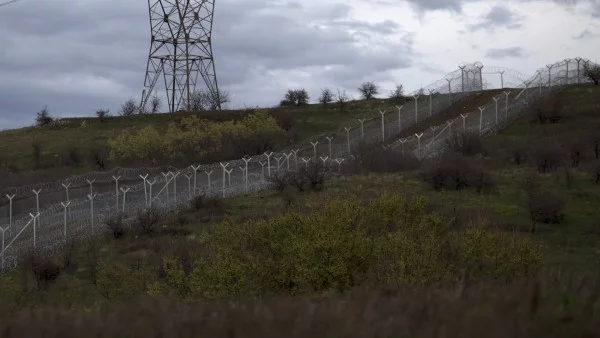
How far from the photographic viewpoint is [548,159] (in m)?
48.6

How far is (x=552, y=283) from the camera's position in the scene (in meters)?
6.75

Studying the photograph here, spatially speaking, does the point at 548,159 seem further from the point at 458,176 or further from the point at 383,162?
the point at 383,162

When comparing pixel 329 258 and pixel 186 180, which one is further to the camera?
pixel 186 180

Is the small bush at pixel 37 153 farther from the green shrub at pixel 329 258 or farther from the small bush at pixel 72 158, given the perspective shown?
the green shrub at pixel 329 258

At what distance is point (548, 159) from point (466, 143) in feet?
19.1

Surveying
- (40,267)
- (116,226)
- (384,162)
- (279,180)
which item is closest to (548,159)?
A: (384,162)

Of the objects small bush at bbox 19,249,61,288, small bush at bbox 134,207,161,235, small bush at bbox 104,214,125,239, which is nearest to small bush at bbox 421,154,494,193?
small bush at bbox 134,207,161,235

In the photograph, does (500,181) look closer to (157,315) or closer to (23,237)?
(23,237)

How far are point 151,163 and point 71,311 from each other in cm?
5557

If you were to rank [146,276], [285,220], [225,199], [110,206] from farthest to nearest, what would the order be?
[225,199], [110,206], [146,276], [285,220]

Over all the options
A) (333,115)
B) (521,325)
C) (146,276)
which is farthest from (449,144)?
(521,325)

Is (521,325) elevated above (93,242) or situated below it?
above

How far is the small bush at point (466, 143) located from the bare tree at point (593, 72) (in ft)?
99.4

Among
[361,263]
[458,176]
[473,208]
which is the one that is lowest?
[473,208]
